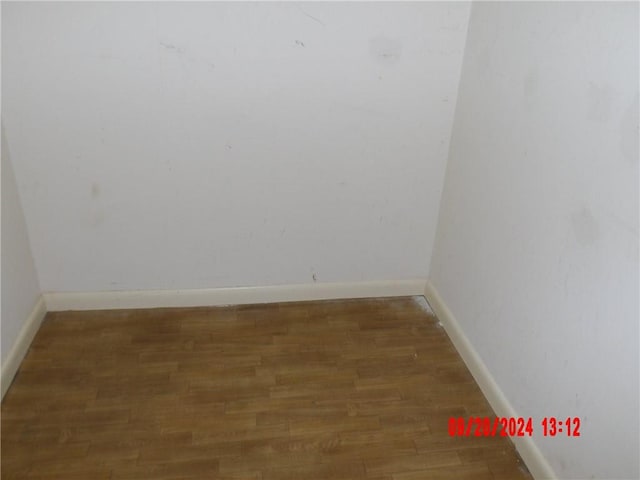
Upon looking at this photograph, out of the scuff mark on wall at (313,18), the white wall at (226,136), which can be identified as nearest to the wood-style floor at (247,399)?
the white wall at (226,136)

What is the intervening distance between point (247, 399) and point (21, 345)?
0.93 metres

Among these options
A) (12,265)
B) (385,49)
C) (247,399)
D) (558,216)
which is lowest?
(247,399)

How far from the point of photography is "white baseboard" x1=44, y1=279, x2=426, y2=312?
2.31 metres

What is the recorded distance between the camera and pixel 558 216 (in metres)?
1.45

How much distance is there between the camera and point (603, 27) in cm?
125

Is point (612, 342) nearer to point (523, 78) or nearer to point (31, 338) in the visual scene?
point (523, 78)

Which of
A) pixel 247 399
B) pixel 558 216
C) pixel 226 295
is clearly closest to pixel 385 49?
pixel 558 216

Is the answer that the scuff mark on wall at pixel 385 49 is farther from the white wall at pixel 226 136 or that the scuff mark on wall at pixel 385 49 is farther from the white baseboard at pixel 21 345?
the white baseboard at pixel 21 345

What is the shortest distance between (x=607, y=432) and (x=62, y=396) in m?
1.75

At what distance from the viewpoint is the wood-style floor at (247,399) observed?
1.64 metres

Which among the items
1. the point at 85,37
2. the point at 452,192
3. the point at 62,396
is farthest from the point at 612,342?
the point at 85,37

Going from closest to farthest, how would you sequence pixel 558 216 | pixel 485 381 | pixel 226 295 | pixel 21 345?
pixel 558 216, pixel 485 381, pixel 21 345, pixel 226 295

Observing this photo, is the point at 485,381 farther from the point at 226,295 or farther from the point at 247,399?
the point at 226,295
